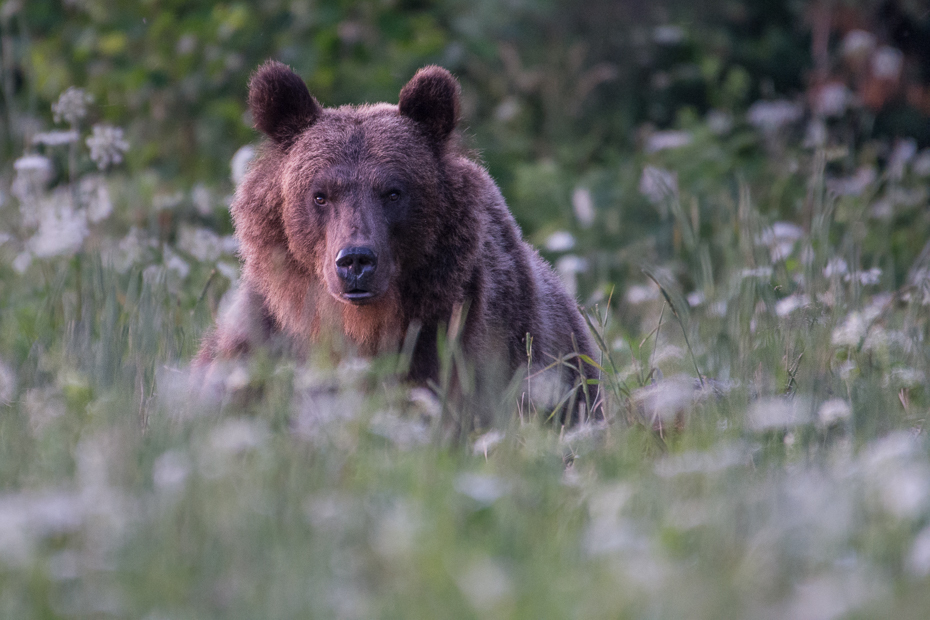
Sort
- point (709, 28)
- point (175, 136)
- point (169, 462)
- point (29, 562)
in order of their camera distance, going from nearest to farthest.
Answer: point (29, 562) < point (169, 462) < point (175, 136) < point (709, 28)

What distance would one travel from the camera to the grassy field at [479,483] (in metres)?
2.00

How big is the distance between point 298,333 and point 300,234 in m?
0.39

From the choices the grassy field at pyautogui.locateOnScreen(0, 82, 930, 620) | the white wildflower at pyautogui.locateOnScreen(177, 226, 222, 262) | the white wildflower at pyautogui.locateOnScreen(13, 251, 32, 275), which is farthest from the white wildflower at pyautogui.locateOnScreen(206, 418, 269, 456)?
the white wildflower at pyautogui.locateOnScreen(13, 251, 32, 275)

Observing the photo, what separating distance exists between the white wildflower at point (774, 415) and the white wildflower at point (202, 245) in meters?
3.24

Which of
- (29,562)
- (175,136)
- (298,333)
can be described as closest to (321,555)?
(29,562)

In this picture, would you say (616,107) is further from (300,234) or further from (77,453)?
(77,453)

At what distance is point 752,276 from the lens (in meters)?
4.02

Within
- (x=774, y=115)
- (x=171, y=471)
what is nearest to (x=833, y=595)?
(x=171, y=471)

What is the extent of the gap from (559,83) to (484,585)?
765 centimetres

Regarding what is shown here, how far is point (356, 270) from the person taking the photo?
3.90 meters

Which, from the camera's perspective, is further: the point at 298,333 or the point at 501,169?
the point at 501,169

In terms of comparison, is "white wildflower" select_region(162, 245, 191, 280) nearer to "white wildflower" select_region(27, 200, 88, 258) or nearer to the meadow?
the meadow

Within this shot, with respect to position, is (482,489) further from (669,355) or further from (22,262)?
(22,262)

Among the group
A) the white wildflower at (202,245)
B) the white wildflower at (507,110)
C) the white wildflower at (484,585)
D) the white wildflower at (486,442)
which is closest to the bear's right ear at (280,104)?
the white wildflower at (202,245)
